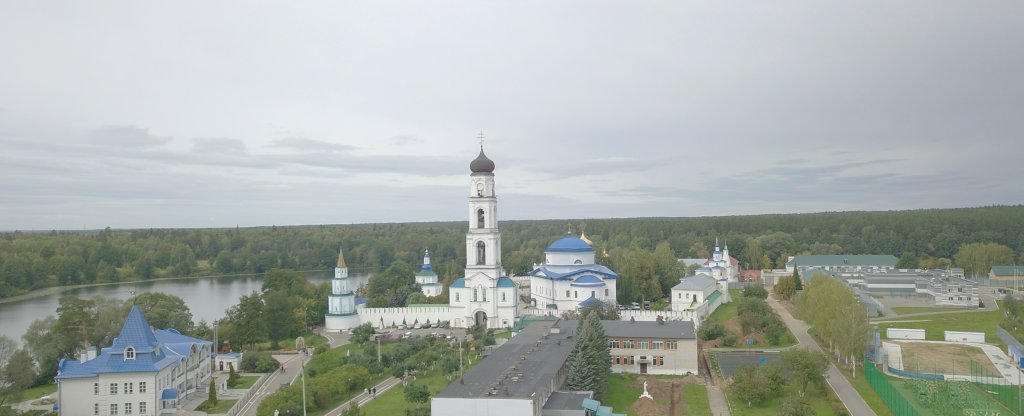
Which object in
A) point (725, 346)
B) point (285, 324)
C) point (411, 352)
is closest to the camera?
point (411, 352)

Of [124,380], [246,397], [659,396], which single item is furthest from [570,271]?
[124,380]

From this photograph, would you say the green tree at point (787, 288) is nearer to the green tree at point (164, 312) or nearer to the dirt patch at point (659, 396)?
the dirt patch at point (659, 396)

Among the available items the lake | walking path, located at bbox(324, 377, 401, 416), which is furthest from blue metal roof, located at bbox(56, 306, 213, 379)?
the lake

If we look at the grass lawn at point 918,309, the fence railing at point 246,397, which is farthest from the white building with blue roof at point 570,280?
the fence railing at point 246,397

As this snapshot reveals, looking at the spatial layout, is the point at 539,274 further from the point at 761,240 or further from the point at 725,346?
the point at 761,240

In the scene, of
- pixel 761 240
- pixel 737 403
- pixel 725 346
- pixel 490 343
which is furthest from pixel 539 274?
pixel 761 240

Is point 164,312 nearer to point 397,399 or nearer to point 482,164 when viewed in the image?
point 397,399
